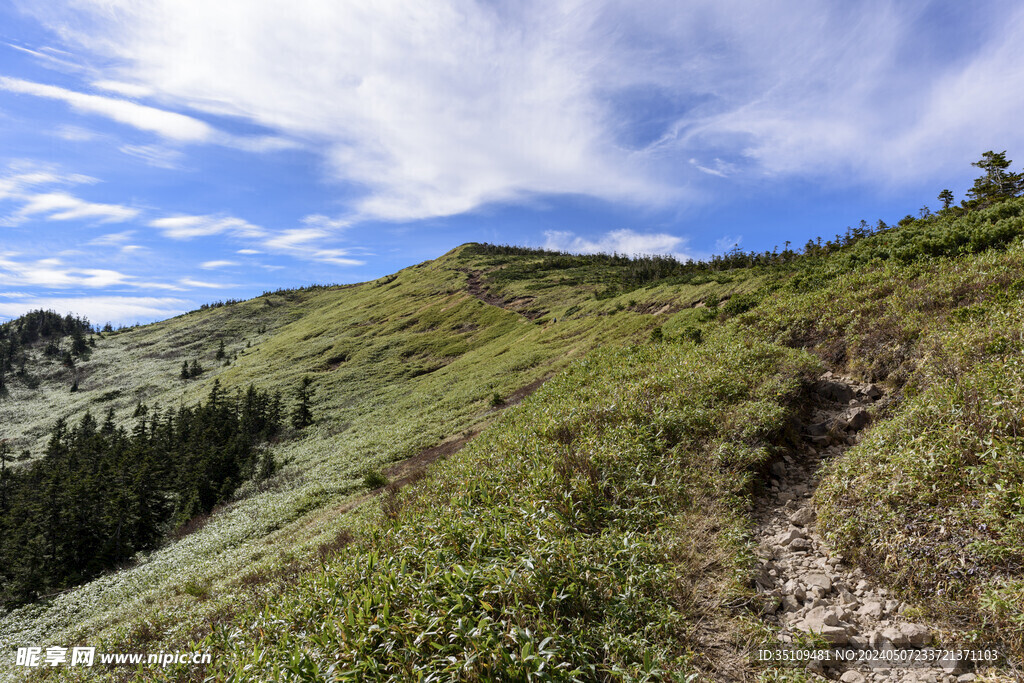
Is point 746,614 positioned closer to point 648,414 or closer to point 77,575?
point 648,414

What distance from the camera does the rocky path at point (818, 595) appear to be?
5320mm

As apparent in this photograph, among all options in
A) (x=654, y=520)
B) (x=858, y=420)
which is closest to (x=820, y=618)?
(x=654, y=520)

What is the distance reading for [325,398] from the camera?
59.0 metres

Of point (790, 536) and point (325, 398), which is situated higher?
point (325, 398)

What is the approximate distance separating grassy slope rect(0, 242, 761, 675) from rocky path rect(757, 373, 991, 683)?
1296 cm

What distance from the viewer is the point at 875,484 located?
753cm

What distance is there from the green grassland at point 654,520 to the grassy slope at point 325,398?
0.37 meters

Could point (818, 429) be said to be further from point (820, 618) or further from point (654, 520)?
point (820, 618)

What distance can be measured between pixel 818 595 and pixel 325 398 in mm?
60810

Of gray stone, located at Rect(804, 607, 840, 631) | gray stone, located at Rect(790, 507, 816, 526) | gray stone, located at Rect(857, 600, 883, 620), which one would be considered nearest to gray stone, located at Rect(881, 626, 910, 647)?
gray stone, located at Rect(857, 600, 883, 620)

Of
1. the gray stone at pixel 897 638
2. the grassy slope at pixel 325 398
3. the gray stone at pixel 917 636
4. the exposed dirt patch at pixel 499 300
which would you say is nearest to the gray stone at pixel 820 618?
the gray stone at pixel 897 638

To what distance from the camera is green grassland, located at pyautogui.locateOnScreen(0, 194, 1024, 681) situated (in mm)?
5879

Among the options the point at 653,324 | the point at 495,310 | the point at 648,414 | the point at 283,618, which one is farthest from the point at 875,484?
the point at 495,310

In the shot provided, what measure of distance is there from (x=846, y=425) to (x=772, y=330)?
7982mm
